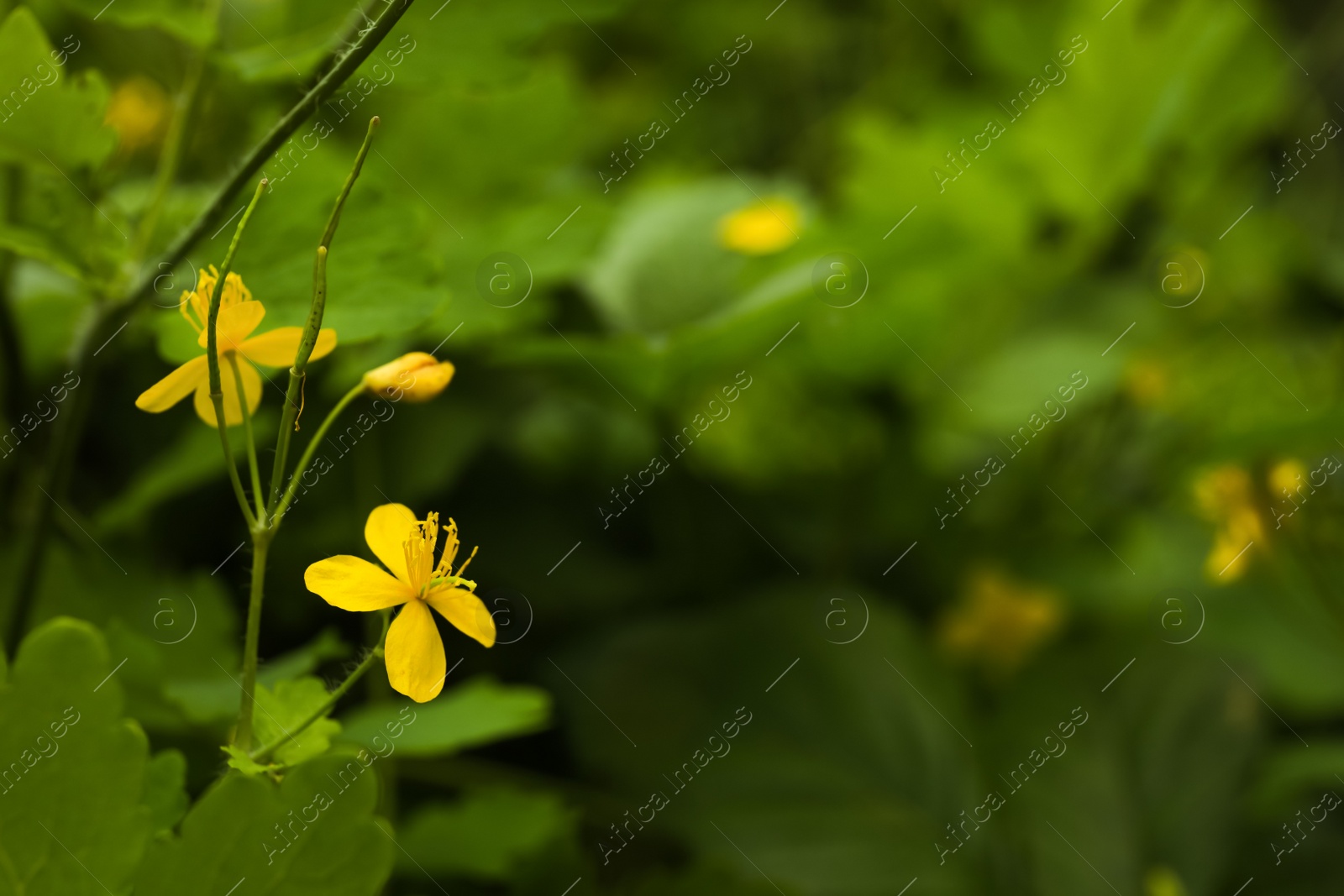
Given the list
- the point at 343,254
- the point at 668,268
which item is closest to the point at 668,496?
the point at 668,268

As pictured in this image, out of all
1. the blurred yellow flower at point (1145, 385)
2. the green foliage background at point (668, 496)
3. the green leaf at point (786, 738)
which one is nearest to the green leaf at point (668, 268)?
the green foliage background at point (668, 496)

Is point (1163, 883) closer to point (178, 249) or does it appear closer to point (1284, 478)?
point (1284, 478)

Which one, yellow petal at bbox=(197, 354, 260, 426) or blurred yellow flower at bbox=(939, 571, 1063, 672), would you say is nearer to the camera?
yellow petal at bbox=(197, 354, 260, 426)

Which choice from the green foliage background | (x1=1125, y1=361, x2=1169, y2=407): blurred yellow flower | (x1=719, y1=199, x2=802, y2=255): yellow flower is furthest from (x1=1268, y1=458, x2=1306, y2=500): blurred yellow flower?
(x1=719, y1=199, x2=802, y2=255): yellow flower

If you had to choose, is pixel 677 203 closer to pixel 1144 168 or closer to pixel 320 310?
pixel 1144 168

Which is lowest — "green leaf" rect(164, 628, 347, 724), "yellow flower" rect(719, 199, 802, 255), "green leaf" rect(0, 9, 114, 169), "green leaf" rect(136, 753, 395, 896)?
"green leaf" rect(136, 753, 395, 896)

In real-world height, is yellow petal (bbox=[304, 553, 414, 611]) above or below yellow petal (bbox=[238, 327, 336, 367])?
below

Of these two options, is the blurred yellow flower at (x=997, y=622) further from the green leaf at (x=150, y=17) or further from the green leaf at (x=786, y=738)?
the green leaf at (x=150, y=17)

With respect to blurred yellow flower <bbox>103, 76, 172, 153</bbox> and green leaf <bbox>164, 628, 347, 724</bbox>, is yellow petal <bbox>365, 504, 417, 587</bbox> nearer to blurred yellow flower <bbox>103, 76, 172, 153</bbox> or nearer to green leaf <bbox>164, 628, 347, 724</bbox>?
green leaf <bbox>164, 628, 347, 724</bbox>
